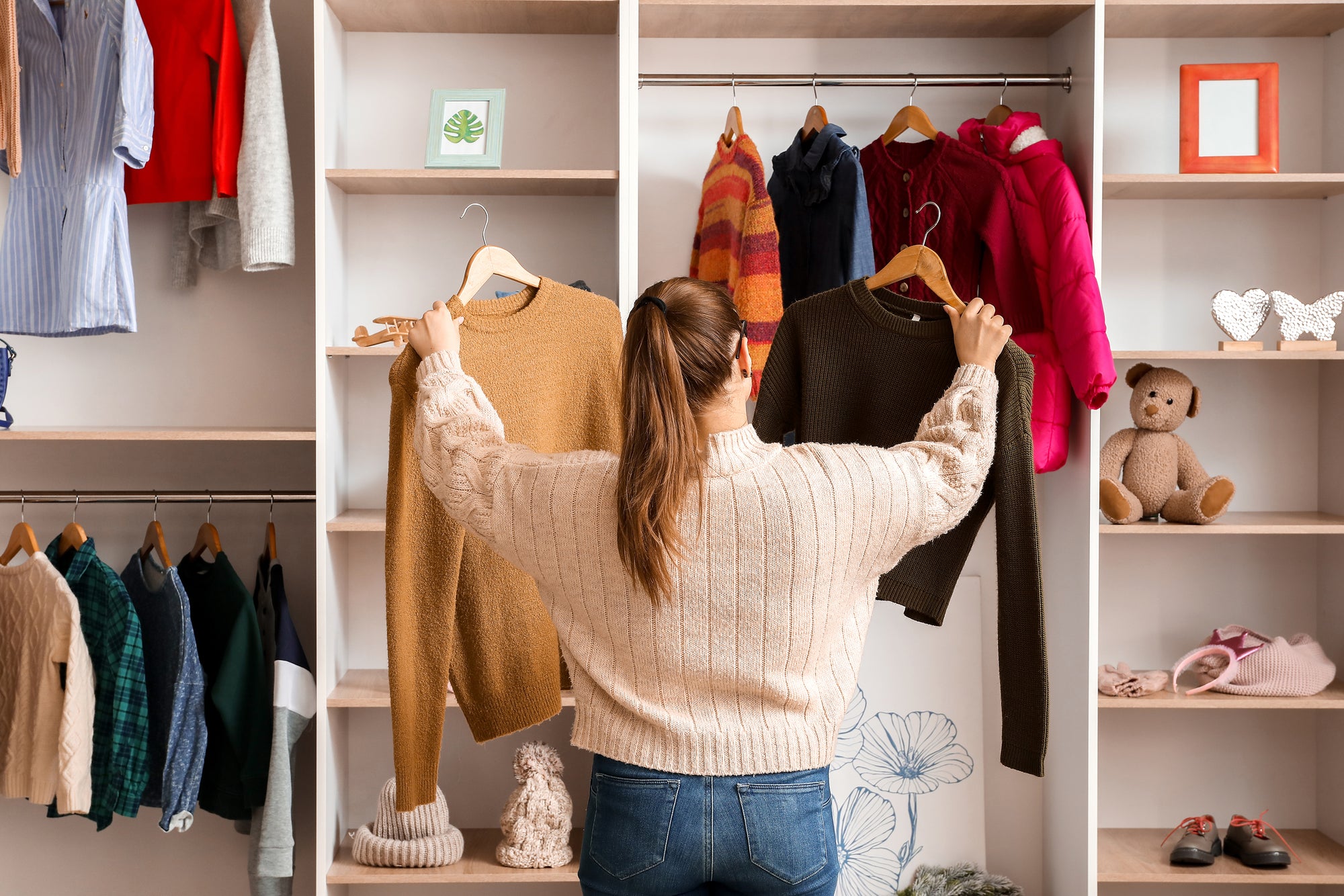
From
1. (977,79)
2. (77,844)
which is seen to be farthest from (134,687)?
(977,79)

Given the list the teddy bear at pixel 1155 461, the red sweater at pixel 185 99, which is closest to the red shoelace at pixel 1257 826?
the teddy bear at pixel 1155 461

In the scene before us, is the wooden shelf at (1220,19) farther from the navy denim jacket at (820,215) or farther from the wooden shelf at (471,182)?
the wooden shelf at (471,182)

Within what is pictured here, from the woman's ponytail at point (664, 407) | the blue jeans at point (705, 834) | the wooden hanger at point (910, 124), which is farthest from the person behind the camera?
the wooden hanger at point (910, 124)

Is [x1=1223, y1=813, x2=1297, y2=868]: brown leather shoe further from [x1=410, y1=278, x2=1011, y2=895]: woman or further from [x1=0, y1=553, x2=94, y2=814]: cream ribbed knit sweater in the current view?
Result: [x1=0, y1=553, x2=94, y2=814]: cream ribbed knit sweater

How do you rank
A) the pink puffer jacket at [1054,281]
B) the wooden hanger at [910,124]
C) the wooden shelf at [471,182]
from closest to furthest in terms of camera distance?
the pink puffer jacket at [1054,281] < the wooden shelf at [471,182] < the wooden hanger at [910,124]

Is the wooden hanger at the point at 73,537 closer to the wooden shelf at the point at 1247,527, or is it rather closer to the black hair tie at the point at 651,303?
the black hair tie at the point at 651,303

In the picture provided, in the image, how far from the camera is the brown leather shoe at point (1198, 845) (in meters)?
2.36

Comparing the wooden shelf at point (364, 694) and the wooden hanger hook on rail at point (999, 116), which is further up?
the wooden hanger hook on rail at point (999, 116)

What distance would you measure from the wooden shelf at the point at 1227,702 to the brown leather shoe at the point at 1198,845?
1.00 ft

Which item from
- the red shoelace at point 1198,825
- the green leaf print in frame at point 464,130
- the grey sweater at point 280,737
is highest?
the green leaf print in frame at point 464,130

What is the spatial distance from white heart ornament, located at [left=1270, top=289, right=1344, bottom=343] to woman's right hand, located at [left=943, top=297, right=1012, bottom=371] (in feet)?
4.16

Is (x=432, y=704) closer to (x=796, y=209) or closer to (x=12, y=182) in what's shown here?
(x=796, y=209)

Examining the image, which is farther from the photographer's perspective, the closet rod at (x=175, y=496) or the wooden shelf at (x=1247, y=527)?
the closet rod at (x=175, y=496)

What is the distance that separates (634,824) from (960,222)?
1.60 m
